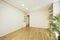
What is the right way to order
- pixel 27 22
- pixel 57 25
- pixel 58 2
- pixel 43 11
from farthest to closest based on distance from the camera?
pixel 27 22 < pixel 43 11 < pixel 58 2 < pixel 57 25

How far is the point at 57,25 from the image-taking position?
367 centimetres

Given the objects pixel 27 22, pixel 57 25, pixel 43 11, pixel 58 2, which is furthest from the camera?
pixel 27 22

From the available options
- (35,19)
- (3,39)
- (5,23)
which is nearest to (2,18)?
(5,23)

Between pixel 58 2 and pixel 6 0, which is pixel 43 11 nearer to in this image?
pixel 58 2

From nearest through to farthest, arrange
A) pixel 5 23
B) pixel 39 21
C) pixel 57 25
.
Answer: pixel 57 25
pixel 5 23
pixel 39 21

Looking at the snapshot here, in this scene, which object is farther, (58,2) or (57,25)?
(58,2)

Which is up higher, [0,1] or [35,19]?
[0,1]

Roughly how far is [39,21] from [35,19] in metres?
0.86

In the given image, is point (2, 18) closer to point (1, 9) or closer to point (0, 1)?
point (1, 9)

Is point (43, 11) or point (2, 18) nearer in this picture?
point (2, 18)

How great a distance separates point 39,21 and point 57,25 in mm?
7625

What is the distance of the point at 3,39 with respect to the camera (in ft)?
19.8

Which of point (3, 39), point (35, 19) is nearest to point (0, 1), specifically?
point (3, 39)

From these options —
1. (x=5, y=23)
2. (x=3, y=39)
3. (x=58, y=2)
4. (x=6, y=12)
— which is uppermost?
(x=58, y=2)
